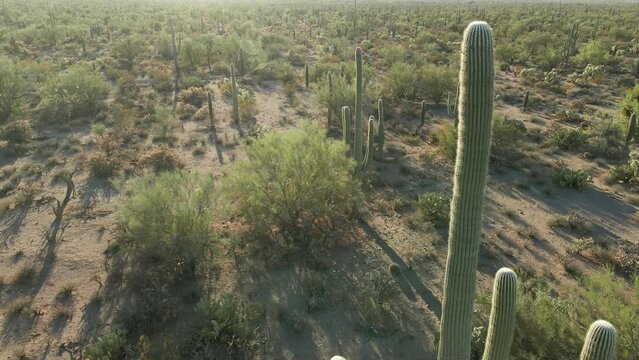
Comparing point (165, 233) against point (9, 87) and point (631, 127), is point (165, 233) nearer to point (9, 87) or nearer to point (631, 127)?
point (9, 87)

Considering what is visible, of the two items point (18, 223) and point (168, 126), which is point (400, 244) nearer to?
point (18, 223)

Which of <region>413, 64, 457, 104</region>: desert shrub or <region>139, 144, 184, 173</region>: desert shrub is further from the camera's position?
<region>413, 64, 457, 104</region>: desert shrub

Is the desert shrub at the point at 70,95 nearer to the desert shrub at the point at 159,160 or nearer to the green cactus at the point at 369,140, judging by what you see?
the desert shrub at the point at 159,160

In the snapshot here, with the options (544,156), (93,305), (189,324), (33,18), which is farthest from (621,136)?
Result: (33,18)

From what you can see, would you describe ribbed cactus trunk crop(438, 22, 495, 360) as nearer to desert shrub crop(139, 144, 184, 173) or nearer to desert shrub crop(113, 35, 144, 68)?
desert shrub crop(139, 144, 184, 173)

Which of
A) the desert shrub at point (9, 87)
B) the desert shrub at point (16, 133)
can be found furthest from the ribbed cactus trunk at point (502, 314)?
the desert shrub at point (9, 87)

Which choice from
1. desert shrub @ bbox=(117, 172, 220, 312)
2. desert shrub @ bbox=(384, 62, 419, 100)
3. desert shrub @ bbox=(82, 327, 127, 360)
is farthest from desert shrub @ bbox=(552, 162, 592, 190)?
desert shrub @ bbox=(82, 327, 127, 360)

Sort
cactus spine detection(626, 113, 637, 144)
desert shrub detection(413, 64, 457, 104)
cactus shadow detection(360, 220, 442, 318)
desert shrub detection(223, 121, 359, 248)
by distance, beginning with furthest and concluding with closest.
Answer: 1. desert shrub detection(413, 64, 457, 104)
2. cactus spine detection(626, 113, 637, 144)
3. desert shrub detection(223, 121, 359, 248)
4. cactus shadow detection(360, 220, 442, 318)
